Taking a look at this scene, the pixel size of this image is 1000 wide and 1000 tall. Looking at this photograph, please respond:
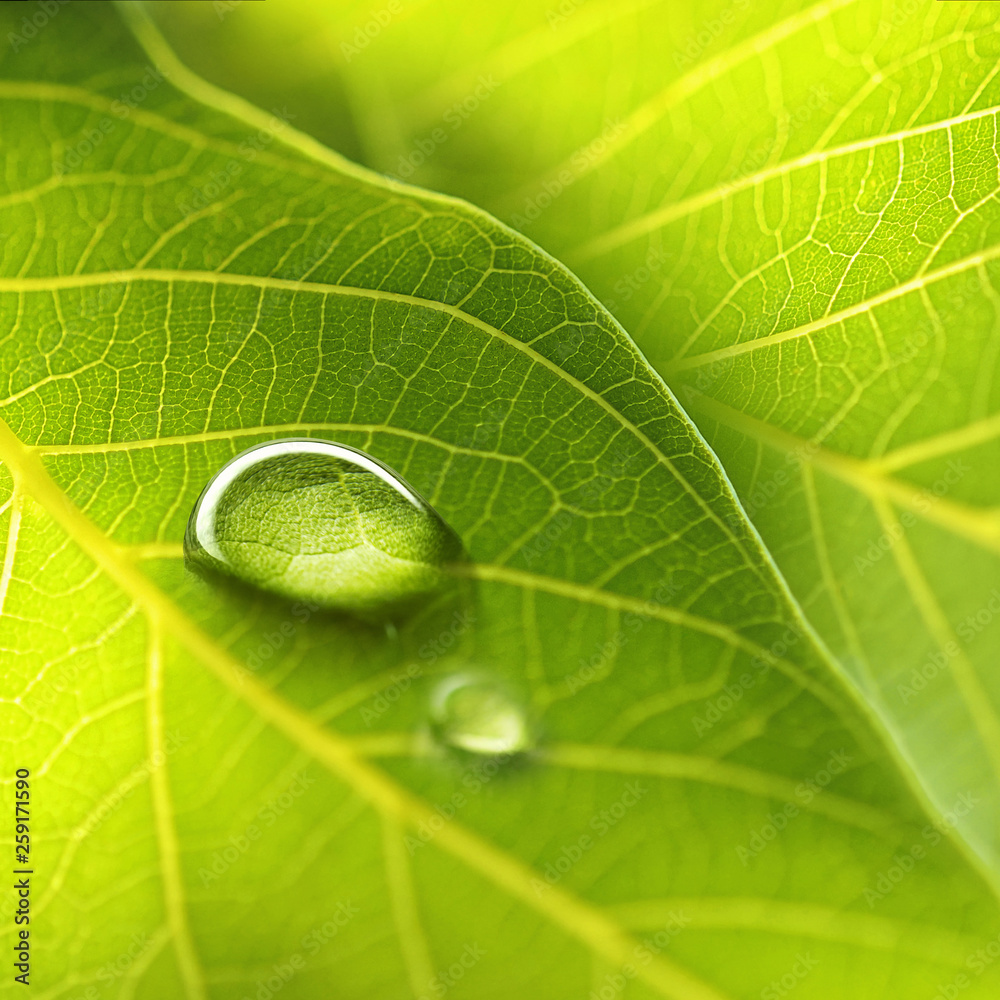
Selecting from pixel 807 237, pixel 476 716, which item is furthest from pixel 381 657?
pixel 807 237

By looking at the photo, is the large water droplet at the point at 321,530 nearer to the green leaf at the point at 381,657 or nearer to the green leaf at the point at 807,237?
the green leaf at the point at 381,657

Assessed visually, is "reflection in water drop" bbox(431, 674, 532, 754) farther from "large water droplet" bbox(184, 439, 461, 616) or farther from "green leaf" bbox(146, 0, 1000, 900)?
"green leaf" bbox(146, 0, 1000, 900)

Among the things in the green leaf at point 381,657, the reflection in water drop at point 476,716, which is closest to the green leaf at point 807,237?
the green leaf at point 381,657

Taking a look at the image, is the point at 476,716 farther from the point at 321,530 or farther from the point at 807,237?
the point at 807,237

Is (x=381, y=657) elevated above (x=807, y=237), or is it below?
below

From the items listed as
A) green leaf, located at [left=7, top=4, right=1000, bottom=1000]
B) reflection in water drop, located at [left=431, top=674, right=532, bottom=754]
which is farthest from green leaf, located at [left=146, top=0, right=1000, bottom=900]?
reflection in water drop, located at [left=431, top=674, right=532, bottom=754]

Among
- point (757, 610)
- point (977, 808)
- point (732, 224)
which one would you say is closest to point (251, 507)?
point (757, 610)

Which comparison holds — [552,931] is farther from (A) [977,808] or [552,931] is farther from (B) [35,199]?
(B) [35,199]
